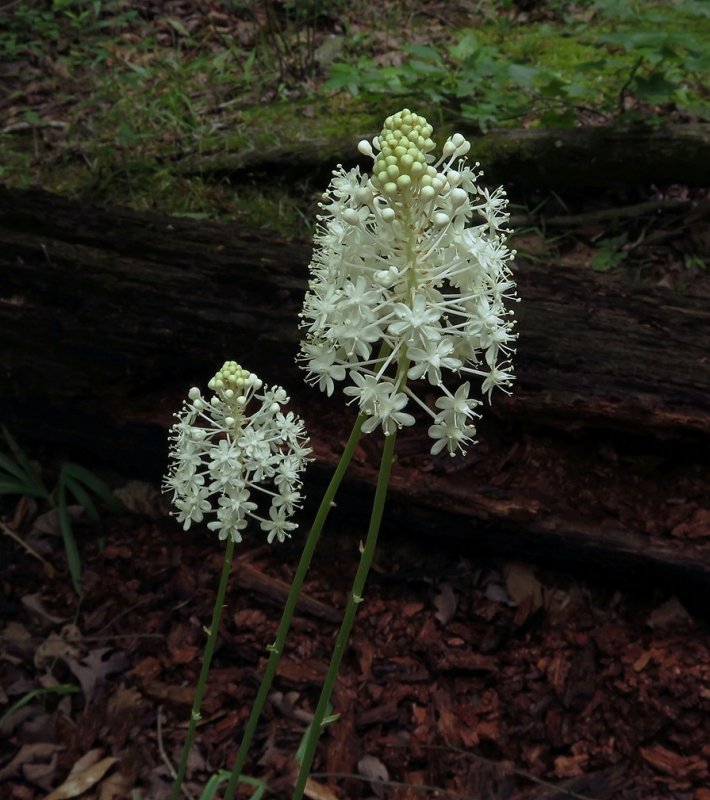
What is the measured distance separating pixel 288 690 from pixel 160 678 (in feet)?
2.20

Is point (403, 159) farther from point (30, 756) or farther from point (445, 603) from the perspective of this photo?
point (30, 756)

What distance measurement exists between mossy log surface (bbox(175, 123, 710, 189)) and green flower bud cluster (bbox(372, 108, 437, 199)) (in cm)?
435

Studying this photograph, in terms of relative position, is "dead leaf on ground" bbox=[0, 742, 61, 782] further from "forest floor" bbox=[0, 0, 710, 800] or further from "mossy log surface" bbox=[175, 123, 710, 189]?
"mossy log surface" bbox=[175, 123, 710, 189]

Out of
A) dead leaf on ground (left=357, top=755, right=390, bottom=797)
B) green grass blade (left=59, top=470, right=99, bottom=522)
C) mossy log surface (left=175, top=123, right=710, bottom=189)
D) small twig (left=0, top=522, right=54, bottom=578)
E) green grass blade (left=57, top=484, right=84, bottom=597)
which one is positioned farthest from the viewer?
mossy log surface (left=175, top=123, right=710, bottom=189)

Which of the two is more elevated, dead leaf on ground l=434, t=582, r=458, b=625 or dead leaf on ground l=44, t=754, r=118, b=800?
dead leaf on ground l=434, t=582, r=458, b=625

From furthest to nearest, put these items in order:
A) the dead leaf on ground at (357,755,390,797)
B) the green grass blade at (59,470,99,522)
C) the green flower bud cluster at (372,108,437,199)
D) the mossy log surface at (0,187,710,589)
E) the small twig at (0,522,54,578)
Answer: the green grass blade at (59,470,99,522), the small twig at (0,522,54,578), the mossy log surface at (0,187,710,589), the dead leaf on ground at (357,755,390,797), the green flower bud cluster at (372,108,437,199)

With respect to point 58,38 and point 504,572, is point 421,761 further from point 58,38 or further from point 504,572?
point 58,38

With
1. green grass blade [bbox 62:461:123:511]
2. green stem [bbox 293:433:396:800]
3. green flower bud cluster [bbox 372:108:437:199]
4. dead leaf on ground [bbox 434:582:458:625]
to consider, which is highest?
green flower bud cluster [bbox 372:108:437:199]

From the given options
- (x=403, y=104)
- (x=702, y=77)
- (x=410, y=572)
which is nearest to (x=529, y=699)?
(x=410, y=572)

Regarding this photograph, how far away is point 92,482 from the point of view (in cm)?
508

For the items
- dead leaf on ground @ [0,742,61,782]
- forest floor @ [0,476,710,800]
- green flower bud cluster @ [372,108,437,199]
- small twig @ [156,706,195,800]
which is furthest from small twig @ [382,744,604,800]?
green flower bud cluster @ [372,108,437,199]

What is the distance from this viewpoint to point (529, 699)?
13.7ft

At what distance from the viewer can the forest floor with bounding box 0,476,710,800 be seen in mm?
3957

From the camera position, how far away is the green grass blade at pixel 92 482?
5070 mm
